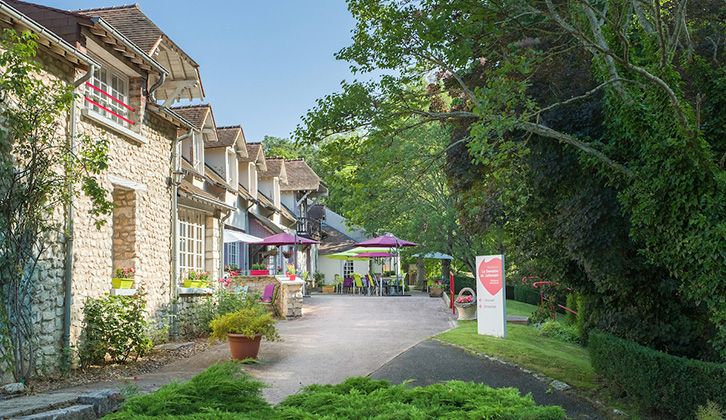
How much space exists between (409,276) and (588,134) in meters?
36.6

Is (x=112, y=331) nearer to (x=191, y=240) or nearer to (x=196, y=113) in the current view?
(x=191, y=240)

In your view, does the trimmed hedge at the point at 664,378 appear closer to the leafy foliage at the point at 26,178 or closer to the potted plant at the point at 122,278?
the leafy foliage at the point at 26,178

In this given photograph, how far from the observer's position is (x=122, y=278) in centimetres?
991

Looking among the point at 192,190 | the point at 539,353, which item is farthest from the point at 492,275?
the point at 192,190

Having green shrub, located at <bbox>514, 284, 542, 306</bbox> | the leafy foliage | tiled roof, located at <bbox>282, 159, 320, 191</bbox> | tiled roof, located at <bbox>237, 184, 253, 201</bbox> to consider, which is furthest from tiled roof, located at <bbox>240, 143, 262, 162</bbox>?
green shrub, located at <bbox>514, 284, 542, 306</bbox>

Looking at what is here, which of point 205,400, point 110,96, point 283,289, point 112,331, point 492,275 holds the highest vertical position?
point 110,96

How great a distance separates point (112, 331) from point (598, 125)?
325 inches

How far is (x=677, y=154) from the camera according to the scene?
631cm

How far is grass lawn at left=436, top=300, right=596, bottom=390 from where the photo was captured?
8.88m

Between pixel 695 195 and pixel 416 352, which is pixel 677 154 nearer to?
pixel 695 195

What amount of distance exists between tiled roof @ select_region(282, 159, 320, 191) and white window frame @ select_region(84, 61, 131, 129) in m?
17.4

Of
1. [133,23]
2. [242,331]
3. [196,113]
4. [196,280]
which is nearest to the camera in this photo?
[242,331]

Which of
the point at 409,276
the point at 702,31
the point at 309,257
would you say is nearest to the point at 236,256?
the point at 309,257

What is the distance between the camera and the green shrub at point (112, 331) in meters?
8.74
